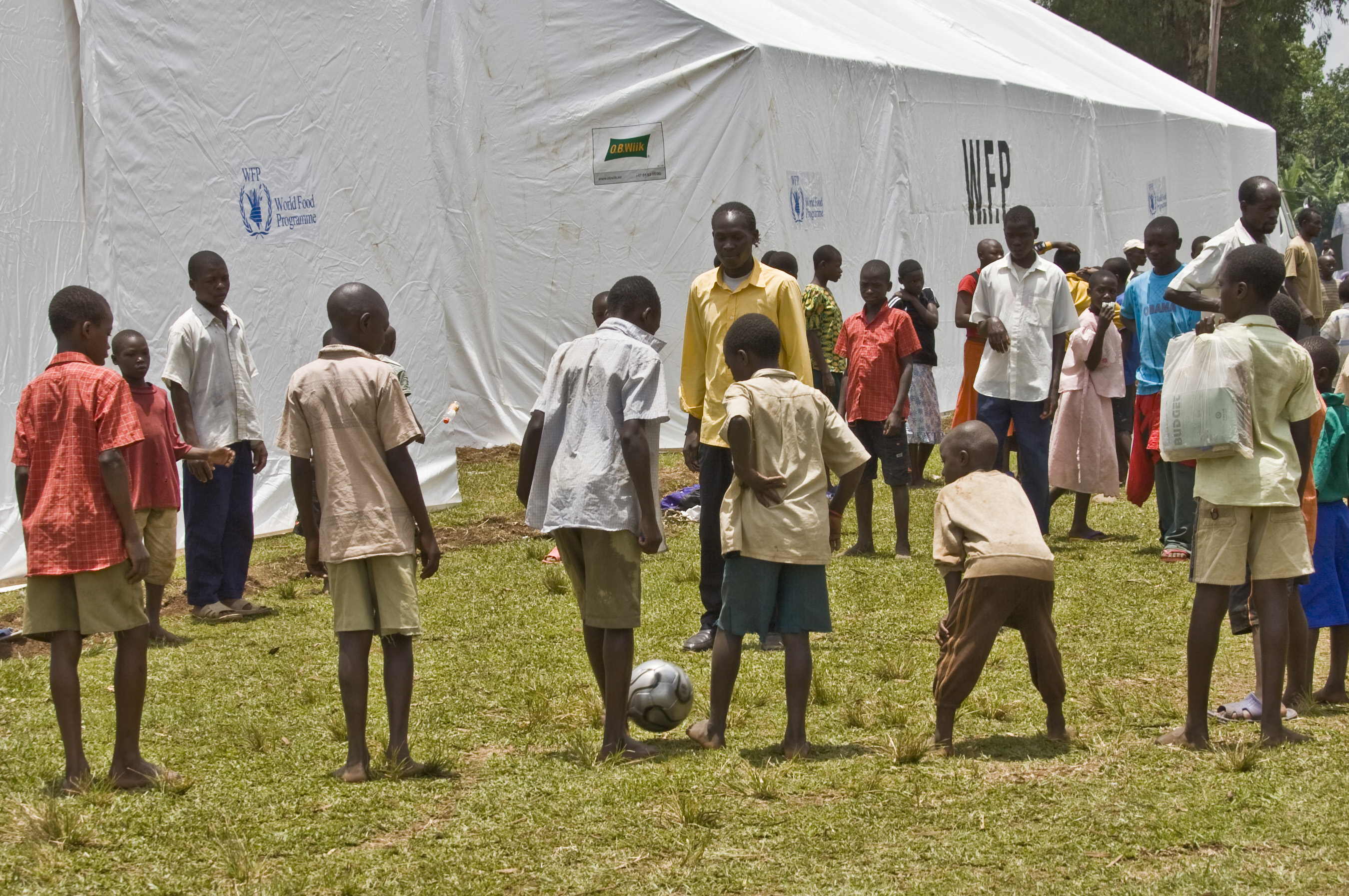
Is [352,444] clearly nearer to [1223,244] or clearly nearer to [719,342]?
[719,342]

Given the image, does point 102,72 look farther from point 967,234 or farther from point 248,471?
point 967,234

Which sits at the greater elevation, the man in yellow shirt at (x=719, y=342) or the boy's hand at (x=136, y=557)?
the man in yellow shirt at (x=719, y=342)

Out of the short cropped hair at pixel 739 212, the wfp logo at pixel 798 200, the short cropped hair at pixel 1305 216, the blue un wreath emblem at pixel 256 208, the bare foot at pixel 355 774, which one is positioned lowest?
the bare foot at pixel 355 774

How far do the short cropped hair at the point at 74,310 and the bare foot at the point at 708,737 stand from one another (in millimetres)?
2603

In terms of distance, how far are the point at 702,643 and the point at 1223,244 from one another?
10.3ft

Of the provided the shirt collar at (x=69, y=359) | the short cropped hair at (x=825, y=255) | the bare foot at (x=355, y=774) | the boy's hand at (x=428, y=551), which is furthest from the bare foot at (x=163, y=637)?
the short cropped hair at (x=825, y=255)

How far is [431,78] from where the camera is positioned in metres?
14.3

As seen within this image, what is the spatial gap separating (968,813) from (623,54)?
11136 mm

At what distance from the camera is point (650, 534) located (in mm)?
5082

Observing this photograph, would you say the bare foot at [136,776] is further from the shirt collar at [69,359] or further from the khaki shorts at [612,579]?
the khaki shorts at [612,579]

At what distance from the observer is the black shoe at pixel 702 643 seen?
22.7 feet

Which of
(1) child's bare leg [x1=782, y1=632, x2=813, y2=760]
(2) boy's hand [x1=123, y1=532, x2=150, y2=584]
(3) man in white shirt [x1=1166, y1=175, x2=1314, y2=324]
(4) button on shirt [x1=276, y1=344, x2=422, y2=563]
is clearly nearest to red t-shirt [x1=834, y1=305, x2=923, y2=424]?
(3) man in white shirt [x1=1166, y1=175, x2=1314, y2=324]

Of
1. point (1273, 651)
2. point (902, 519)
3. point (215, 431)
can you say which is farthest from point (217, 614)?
point (1273, 651)

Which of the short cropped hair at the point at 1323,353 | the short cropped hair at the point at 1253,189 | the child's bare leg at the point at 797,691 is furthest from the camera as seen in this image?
the short cropped hair at the point at 1253,189
